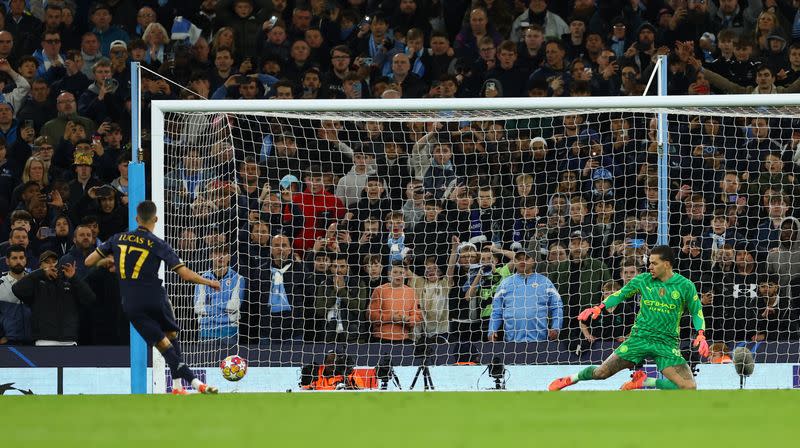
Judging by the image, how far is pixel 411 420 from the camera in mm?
6320

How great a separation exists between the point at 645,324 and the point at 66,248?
5.58 meters

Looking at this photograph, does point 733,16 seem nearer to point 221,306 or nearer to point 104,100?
point 221,306

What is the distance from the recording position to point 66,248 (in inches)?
479

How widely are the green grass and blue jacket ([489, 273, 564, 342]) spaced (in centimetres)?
→ 352

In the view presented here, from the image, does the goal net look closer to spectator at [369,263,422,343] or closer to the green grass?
spectator at [369,263,422,343]

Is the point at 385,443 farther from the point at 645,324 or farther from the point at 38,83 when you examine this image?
the point at 38,83

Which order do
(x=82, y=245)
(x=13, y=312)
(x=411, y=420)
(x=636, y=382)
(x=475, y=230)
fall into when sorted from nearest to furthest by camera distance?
1. (x=411, y=420)
2. (x=636, y=382)
3. (x=13, y=312)
4. (x=475, y=230)
5. (x=82, y=245)

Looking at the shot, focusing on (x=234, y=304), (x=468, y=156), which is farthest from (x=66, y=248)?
(x=468, y=156)

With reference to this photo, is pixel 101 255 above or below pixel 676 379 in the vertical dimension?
above

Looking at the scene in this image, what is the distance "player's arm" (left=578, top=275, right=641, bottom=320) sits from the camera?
9539 mm

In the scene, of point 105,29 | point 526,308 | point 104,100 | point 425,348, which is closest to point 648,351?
point 526,308

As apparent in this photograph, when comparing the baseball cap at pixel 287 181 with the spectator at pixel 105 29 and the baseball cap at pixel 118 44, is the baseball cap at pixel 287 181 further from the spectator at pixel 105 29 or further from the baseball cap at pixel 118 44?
the spectator at pixel 105 29

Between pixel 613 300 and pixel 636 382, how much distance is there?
0.94 metres

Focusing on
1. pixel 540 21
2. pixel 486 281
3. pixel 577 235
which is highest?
pixel 540 21
